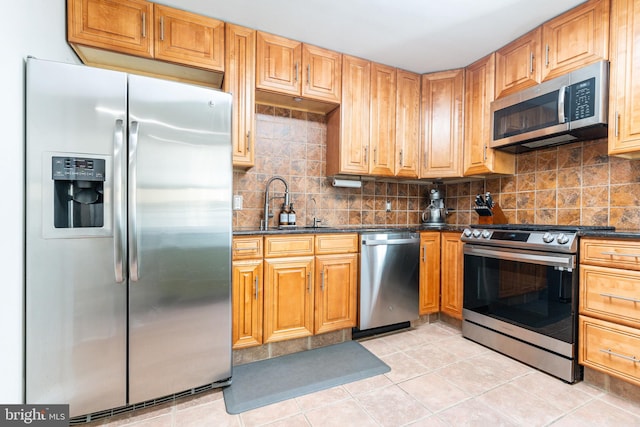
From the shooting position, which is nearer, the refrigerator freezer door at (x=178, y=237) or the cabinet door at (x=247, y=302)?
the refrigerator freezer door at (x=178, y=237)

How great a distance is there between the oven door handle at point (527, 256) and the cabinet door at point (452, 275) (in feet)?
0.49

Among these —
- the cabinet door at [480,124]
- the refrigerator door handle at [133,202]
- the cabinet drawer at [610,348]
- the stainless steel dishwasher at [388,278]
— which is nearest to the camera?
the refrigerator door handle at [133,202]

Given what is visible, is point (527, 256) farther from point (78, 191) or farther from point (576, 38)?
point (78, 191)

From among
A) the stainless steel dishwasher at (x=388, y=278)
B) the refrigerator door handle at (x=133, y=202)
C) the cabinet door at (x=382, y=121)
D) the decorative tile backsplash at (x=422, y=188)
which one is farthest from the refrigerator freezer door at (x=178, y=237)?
the cabinet door at (x=382, y=121)

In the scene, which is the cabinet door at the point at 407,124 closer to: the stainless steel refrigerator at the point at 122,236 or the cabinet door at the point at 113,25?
the stainless steel refrigerator at the point at 122,236

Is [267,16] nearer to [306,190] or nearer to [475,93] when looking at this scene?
[306,190]

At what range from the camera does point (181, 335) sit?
156 centimetres

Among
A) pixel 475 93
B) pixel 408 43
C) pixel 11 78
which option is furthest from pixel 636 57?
pixel 11 78

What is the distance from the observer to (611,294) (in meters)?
1.63

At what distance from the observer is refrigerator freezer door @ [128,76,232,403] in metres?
1.47

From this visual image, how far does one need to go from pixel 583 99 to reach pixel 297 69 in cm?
202

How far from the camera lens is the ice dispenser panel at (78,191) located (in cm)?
134

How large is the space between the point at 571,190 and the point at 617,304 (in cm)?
99

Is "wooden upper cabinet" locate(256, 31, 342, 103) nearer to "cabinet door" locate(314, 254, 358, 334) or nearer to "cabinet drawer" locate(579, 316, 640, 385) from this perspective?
"cabinet door" locate(314, 254, 358, 334)
